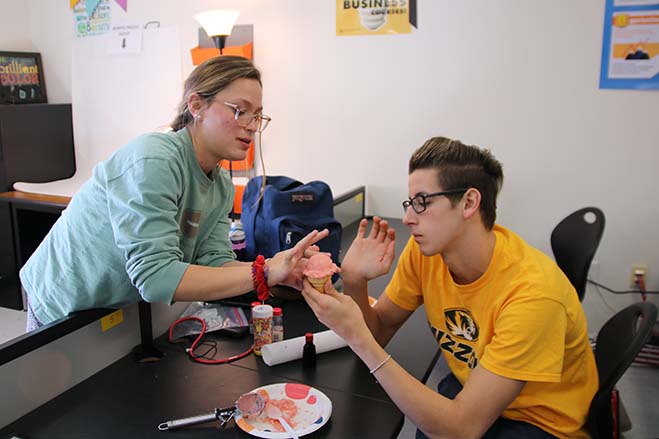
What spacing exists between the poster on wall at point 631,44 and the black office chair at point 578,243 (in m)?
0.74

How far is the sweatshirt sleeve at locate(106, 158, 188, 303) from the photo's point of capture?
122cm

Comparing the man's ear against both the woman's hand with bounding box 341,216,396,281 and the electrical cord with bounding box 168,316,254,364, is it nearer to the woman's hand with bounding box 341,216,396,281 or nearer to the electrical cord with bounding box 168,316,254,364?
the woman's hand with bounding box 341,216,396,281

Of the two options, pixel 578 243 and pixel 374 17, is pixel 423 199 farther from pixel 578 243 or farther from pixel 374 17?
pixel 374 17

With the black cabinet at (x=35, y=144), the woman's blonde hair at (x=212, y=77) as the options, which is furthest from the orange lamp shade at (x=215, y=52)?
the woman's blonde hair at (x=212, y=77)

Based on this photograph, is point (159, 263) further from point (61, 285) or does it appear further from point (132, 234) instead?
point (61, 285)

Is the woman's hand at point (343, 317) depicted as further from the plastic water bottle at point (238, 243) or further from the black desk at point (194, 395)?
the plastic water bottle at point (238, 243)

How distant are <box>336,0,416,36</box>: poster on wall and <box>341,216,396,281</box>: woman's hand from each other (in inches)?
71.9

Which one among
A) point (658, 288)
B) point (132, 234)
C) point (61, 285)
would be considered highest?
point (132, 234)

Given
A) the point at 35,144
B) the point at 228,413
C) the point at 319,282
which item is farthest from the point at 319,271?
the point at 35,144

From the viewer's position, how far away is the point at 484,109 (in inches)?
114

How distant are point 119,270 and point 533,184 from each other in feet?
7.44

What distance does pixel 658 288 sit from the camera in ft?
9.02

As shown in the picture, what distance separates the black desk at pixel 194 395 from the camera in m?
1.13

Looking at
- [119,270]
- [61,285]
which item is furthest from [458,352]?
[61,285]
